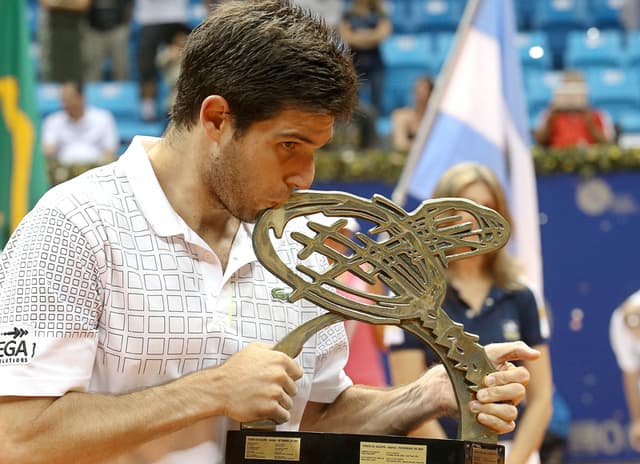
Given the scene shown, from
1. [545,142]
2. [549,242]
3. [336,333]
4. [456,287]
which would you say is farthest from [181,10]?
[336,333]

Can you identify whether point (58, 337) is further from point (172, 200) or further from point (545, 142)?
point (545, 142)

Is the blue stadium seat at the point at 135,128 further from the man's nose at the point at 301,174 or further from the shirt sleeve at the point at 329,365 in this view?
the man's nose at the point at 301,174

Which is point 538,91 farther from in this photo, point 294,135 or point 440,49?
point 294,135

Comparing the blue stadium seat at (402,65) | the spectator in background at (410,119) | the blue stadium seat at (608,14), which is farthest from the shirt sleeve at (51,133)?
the blue stadium seat at (608,14)

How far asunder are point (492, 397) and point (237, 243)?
1.70 feet

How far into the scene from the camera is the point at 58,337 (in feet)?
5.87

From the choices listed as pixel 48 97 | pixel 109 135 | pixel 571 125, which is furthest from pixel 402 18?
pixel 109 135

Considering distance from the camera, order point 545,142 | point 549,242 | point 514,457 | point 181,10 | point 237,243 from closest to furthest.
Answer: point 237,243, point 514,457, point 549,242, point 545,142, point 181,10

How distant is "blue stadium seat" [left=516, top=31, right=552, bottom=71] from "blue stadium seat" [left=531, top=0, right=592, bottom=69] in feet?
1.10

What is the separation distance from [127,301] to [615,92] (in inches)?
326

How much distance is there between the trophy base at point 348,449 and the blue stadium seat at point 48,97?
7645 millimetres

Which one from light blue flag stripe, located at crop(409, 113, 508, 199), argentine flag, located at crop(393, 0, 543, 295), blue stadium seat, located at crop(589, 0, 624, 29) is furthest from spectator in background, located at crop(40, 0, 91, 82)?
blue stadium seat, located at crop(589, 0, 624, 29)

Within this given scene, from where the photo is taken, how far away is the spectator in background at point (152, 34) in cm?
888

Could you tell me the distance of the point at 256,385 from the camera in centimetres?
182
